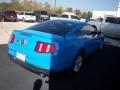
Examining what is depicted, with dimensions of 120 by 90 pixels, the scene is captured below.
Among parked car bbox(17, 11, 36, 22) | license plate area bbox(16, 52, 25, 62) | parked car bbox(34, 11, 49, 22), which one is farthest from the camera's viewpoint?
parked car bbox(34, 11, 49, 22)

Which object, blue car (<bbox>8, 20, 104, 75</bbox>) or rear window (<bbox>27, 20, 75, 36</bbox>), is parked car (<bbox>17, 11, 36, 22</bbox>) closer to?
rear window (<bbox>27, 20, 75, 36</bbox>)

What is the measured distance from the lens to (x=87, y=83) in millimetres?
4875

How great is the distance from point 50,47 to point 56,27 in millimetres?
1318

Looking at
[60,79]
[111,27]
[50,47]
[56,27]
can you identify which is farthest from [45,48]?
[111,27]

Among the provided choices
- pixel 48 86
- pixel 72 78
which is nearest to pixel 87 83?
pixel 72 78

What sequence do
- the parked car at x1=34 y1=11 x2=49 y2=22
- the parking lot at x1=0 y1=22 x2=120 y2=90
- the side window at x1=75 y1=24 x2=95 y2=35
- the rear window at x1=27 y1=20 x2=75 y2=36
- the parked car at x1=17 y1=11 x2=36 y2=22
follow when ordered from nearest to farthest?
the parking lot at x1=0 y1=22 x2=120 y2=90 → the rear window at x1=27 y1=20 x2=75 y2=36 → the side window at x1=75 y1=24 x2=95 y2=35 → the parked car at x1=17 y1=11 x2=36 y2=22 → the parked car at x1=34 y1=11 x2=49 y2=22

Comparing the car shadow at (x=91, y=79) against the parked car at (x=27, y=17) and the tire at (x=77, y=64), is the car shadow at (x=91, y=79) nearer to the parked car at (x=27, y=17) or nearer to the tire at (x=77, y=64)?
the tire at (x=77, y=64)

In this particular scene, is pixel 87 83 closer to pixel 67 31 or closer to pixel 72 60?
pixel 72 60

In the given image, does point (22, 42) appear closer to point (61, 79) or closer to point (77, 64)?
point (61, 79)

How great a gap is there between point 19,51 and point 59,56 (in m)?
1.07

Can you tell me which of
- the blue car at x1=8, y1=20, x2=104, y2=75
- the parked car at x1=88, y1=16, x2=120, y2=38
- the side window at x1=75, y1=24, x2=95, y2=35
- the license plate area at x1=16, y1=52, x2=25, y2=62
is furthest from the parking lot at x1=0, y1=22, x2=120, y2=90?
the parked car at x1=88, y1=16, x2=120, y2=38

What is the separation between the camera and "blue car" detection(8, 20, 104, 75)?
417cm

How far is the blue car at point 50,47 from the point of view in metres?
4.17

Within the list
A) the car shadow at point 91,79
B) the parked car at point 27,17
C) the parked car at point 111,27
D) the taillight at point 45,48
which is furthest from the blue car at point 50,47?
the parked car at point 27,17
